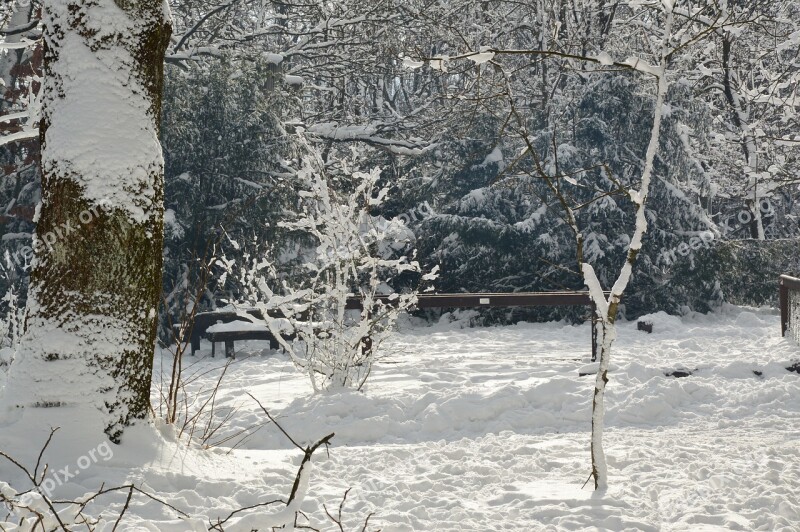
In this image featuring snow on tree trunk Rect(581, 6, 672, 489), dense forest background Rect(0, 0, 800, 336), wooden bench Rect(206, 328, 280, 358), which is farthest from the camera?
dense forest background Rect(0, 0, 800, 336)

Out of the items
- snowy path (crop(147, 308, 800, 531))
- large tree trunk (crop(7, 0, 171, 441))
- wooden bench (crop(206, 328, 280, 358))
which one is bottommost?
snowy path (crop(147, 308, 800, 531))

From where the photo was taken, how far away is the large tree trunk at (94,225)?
12.6ft

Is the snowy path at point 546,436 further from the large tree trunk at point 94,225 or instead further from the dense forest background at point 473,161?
the dense forest background at point 473,161

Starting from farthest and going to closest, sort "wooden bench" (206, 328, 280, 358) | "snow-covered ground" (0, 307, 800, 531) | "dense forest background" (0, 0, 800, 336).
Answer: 1. "dense forest background" (0, 0, 800, 336)
2. "wooden bench" (206, 328, 280, 358)
3. "snow-covered ground" (0, 307, 800, 531)

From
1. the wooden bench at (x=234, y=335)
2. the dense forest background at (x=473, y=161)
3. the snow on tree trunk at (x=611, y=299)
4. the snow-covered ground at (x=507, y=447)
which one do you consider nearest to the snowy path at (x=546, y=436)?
the snow-covered ground at (x=507, y=447)

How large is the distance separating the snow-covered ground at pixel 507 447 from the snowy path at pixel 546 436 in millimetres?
14

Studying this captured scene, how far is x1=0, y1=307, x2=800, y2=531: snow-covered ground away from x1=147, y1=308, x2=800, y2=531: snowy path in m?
0.01

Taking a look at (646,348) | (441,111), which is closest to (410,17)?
(441,111)

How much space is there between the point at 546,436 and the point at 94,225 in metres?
3.68

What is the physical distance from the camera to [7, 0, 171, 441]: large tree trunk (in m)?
3.85

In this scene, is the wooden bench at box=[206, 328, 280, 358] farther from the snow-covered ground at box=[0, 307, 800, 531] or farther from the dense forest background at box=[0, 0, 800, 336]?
the dense forest background at box=[0, 0, 800, 336]

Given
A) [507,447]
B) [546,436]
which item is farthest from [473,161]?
[507,447]

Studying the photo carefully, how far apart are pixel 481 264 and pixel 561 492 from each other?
10.2 meters

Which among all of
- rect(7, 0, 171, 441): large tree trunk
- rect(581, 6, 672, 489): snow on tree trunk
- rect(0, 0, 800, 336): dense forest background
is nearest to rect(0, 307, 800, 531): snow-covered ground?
rect(581, 6, 672, 489): snow on tree trunk
